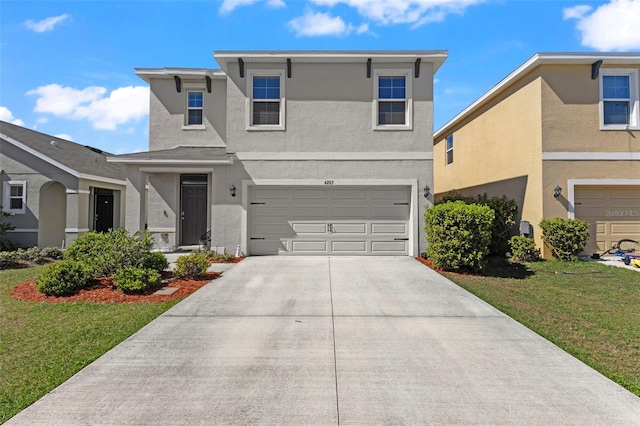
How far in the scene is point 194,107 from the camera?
40.7ft

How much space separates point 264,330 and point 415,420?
2417 mm

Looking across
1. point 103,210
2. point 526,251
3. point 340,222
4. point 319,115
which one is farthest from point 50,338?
point 103,210

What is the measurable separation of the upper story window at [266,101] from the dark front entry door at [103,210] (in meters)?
8.30

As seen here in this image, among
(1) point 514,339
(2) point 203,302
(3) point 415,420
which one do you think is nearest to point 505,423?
(3) point 415,420

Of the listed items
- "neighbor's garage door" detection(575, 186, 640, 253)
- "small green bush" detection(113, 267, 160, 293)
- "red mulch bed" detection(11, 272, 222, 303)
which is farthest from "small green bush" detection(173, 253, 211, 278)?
"neighbor's garage door" detection(575, 186, 640, 253)

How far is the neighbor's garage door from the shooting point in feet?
34.2

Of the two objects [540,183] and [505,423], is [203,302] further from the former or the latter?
[540,183]

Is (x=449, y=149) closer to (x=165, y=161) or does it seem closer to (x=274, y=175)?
(x=274, y=175)

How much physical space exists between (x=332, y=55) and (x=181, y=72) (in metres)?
5.62

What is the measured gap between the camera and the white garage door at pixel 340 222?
10359 millimetres

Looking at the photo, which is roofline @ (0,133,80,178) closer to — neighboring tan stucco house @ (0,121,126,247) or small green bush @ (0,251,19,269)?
neighboring tan stucco house @ (0,121,126,247)

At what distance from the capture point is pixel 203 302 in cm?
586

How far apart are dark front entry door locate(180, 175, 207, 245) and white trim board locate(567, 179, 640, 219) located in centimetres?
1187

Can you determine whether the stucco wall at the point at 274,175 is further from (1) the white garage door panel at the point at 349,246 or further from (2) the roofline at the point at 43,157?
(2) the roofline at the point at 43,157
